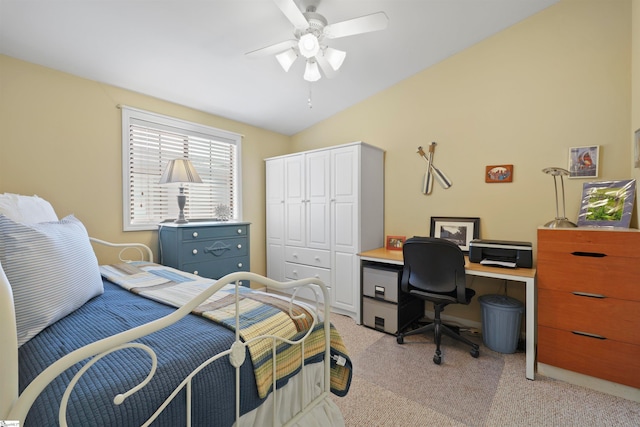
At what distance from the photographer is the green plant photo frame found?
195 centimetres

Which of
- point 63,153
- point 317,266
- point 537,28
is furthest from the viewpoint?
point 317,266

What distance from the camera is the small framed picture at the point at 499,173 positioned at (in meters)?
2.53

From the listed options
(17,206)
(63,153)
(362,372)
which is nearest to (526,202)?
(362,372)

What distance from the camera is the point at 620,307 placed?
5.72 feet

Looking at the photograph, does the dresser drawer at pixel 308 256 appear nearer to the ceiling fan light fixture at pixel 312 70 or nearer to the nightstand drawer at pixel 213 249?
the nightstand drawer at pixel 213 249

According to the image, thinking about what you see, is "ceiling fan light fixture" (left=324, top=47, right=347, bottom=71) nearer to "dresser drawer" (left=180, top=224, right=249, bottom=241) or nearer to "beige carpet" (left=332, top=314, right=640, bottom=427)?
"dresser drawer" (left=180, top=224, right=249, bottom=241)

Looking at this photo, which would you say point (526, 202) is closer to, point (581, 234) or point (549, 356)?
point (581, 234)

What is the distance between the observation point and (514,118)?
8.22ft

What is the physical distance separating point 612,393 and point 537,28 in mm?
2798

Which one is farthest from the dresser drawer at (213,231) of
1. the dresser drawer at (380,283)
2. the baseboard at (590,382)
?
the baseboard at (590,382)

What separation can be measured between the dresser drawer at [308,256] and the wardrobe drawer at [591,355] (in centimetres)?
194

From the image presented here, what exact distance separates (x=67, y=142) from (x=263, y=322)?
7.79 ft

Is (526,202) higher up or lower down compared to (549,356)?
higher up

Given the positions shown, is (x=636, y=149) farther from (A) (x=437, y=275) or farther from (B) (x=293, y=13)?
(B) (x=293, y=13)
